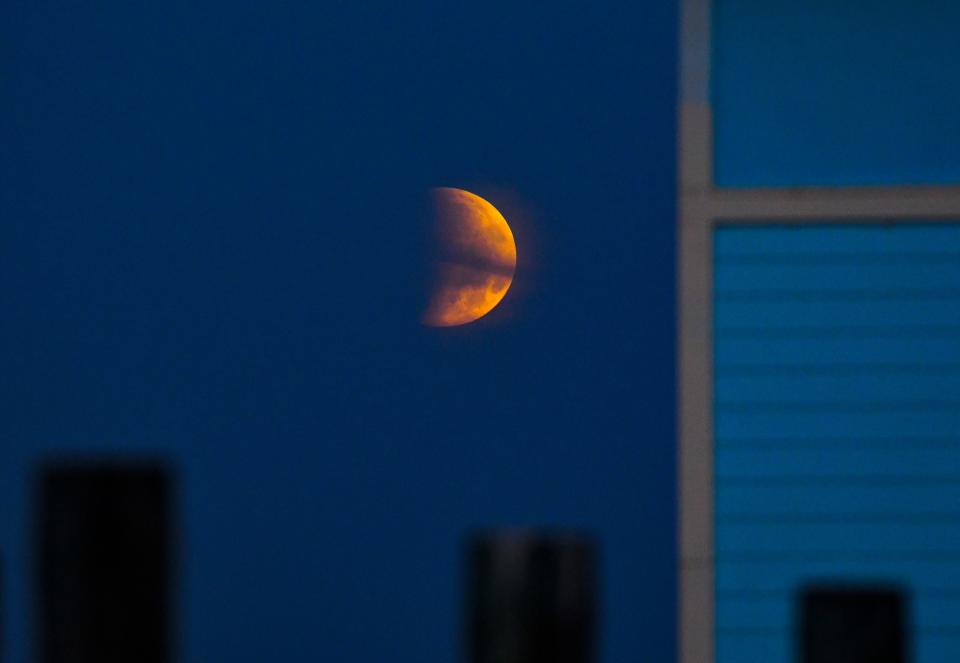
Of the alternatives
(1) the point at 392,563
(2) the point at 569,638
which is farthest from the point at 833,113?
(2) the point at 569,638

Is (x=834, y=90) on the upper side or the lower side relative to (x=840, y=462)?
upper

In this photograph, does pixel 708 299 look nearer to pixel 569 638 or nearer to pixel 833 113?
pixel 833 113

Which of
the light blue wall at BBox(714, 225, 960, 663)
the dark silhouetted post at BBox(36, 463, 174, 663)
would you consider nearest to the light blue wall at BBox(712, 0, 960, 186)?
the light blue wall at BBox(714, 225, 960, 663)

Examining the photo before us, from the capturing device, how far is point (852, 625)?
144cm

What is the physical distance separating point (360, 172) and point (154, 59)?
69 cm

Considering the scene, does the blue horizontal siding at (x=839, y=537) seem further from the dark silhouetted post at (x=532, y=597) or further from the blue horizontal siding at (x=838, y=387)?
the dark silhouetted post at (x=532, y=597)

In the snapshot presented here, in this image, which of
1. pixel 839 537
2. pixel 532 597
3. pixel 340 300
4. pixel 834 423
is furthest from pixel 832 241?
pixel 532 597

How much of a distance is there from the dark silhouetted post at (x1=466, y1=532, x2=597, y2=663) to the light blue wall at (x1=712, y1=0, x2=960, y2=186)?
2949mm

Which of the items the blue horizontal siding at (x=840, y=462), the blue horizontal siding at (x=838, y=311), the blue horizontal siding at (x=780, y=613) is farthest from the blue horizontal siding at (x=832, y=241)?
the blue horizontal siding at (x=780, y=613)

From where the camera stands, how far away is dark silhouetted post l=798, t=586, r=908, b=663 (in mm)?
1429

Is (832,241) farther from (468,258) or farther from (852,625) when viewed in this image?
(852,625)

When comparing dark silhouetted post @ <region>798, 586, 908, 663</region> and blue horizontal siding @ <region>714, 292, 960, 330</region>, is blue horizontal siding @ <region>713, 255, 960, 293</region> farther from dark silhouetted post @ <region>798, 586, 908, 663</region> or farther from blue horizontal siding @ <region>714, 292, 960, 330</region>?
dark silhouetted post @ <region>798, 586, 908, 663</region>

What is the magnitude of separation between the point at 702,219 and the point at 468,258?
0.68 m

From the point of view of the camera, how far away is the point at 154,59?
14.0ft
